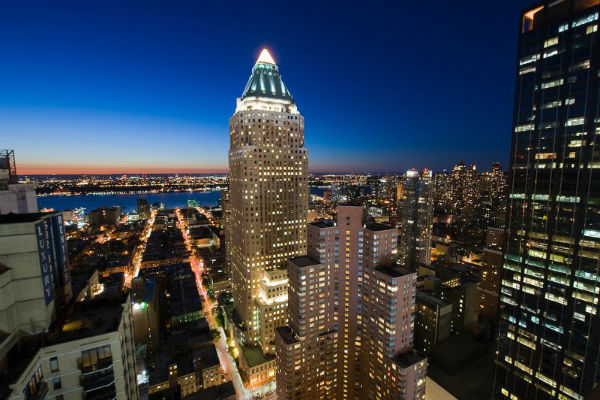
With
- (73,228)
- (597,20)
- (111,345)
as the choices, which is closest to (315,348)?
(111,345)

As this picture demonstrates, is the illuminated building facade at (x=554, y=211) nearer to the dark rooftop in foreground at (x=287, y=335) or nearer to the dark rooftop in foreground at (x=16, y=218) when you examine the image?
the dark rooftop in foreground at (x=287, y=335)

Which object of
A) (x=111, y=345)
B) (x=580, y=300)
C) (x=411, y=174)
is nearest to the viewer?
(x=111, y=345)

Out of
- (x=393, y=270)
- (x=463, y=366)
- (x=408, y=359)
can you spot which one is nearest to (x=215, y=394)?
(x=408, y=359)

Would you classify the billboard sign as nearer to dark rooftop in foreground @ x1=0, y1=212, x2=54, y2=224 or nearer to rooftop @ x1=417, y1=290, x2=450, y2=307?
dark rooftop in foreground @ x1=0, y1=212, x2=54, y2=224

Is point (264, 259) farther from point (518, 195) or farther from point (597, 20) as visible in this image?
point (597, 20)

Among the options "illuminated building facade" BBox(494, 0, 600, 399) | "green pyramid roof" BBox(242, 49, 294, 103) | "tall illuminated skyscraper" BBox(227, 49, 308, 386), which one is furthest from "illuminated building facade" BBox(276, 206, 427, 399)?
"green pyramid roof" BBox(242, 49, 294, 103)

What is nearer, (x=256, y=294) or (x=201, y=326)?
(x=256, y=294)

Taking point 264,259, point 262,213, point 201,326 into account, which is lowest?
point 201,326
